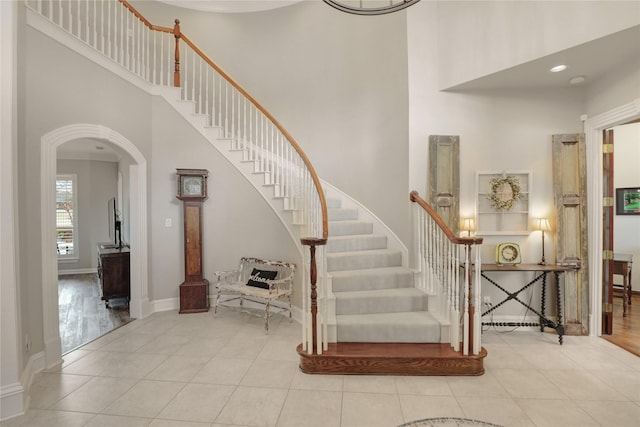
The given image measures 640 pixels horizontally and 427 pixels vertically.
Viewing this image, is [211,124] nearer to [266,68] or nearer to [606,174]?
[266,68]

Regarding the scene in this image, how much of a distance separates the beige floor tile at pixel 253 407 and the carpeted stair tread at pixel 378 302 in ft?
3.68

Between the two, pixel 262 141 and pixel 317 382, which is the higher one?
pixel 262 141

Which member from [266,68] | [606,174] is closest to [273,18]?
[266,68]

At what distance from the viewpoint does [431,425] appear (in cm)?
233

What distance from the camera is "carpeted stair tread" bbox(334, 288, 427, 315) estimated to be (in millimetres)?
3584

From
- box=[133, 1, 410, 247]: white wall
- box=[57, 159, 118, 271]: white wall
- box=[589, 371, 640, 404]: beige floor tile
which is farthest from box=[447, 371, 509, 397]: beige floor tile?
box=[57, 159, 118, 271]: white wall

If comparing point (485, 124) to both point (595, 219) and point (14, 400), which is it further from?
point (14, 400)

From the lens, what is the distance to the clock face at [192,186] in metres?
4.78

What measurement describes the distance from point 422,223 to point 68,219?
27.8ft

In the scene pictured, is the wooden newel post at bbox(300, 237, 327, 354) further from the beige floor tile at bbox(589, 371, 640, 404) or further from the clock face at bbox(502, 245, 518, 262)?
the beige floor tile at bbox(589, 371, 640, 404)

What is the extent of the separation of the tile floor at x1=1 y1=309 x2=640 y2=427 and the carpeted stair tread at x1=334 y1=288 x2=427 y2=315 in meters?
0.74

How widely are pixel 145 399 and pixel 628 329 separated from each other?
561 centimetres

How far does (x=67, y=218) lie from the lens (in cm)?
801

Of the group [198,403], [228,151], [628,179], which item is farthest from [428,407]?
[628,179]
